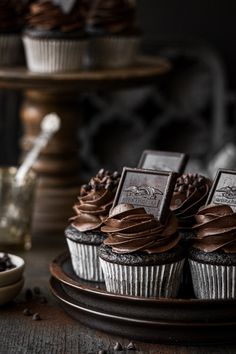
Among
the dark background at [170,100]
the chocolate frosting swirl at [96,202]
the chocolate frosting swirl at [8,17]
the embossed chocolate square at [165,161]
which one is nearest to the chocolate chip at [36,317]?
the chocolate frosting swirl at [96,202]

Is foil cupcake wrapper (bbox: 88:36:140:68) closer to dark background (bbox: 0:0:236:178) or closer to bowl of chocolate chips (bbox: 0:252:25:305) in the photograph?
bowl of chocolate chips (bbox: 0:252:25:305)

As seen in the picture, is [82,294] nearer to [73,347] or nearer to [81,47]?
[73,347]

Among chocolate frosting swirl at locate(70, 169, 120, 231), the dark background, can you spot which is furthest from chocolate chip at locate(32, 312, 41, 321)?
the dark background

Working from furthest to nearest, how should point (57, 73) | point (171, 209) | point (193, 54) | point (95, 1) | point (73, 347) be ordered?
point (193, 54)
point (95, 1)
point (57, 73)
point (171, 209)
point (73, 347)

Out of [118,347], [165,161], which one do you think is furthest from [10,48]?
[118,347]

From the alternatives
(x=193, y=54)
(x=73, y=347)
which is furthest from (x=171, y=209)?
(x=193, y=54)

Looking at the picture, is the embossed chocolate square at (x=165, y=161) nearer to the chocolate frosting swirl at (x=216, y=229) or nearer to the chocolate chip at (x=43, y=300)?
the chocolate frosting swirl at (x=216, y=229)
